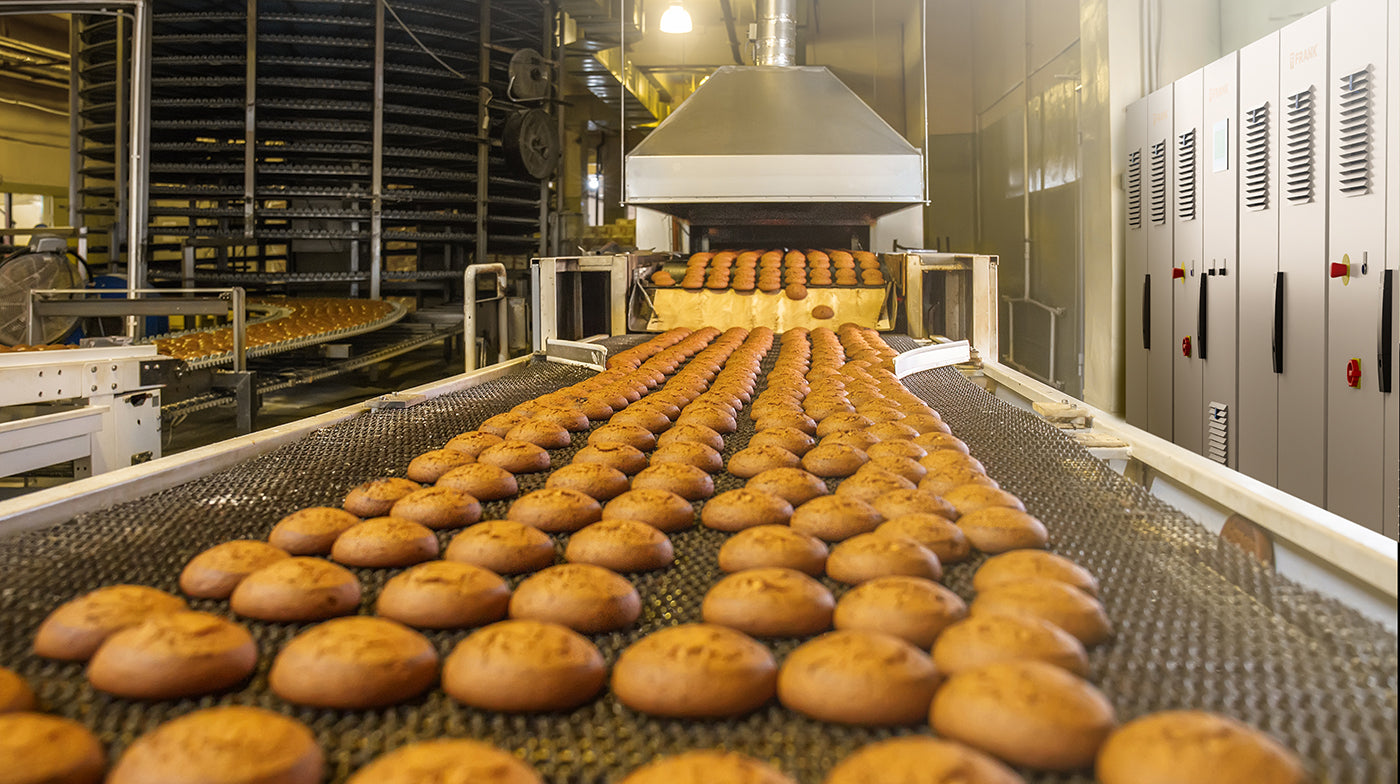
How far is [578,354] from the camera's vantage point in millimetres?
3404

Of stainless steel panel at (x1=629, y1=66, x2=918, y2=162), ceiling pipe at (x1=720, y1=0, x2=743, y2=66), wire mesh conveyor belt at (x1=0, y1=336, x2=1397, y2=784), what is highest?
ceiling pipe at (x1=720, y1=0, x2=743, y2=66)

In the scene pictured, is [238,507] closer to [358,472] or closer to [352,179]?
[358,472]

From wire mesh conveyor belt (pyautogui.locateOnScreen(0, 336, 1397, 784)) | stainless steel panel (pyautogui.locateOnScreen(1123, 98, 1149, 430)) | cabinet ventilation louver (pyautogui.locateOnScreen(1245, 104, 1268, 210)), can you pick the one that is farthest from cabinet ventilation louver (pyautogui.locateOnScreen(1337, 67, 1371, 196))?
wire mesh conveyor belt (pyautogui.locateOnScreen(0, 336, 1397, 784))

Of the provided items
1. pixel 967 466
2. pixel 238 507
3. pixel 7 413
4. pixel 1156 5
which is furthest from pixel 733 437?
pixel 1156 5

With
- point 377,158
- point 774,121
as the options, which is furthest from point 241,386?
point 377,158

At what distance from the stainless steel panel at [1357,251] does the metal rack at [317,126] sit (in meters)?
7.47

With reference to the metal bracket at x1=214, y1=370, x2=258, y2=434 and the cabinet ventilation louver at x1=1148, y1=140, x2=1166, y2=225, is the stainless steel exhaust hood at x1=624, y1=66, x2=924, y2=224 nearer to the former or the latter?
the cabinet ventilation louver at x1=1148, y1=140, x2=1166, y2=225

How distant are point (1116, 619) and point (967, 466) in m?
0.60

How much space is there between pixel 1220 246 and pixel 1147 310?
99 cm

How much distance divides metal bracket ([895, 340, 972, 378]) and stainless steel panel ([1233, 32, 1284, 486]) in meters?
1.43

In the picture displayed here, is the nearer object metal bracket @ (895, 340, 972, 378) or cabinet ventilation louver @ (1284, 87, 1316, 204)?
metal bracket @ (895, 340, 972, 378)

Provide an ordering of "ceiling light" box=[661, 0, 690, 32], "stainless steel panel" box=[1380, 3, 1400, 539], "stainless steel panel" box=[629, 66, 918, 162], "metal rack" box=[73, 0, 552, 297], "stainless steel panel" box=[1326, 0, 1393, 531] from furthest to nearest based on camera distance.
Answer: "metal rack" box=[73, 0, 552, 297]
"ceiling light" box=[661, 0, 690, 32]
"stainless steel panel" box=[629, 66, 918, 162]
"stainless steel panel" box=[1326, 0, 1393, 531]
"stainless steel panel" box=[1380, 3, 1400, 539]

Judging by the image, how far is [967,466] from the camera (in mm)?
1606

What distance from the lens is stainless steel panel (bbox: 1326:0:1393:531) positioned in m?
3.09
